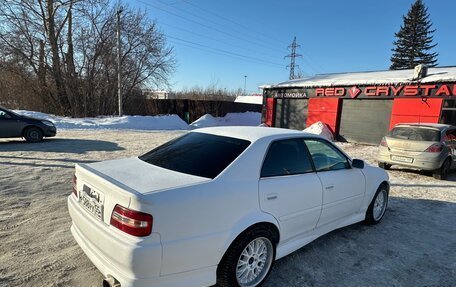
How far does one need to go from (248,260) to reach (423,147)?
7.28 metres

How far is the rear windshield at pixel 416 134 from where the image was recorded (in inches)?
318

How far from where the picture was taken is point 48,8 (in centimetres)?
2312

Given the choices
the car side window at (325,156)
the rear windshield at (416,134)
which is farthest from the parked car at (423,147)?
the car side window at (325,156)

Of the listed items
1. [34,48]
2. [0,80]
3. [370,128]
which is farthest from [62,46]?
[370,128]

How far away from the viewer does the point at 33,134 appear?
11.2 m

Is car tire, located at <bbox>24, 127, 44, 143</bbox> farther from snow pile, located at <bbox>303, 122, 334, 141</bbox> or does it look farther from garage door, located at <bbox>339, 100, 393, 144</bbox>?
garage door, located at <bbox>339, 100, 393, 144</bbox>

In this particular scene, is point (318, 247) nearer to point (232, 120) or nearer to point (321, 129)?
point (321, 129)

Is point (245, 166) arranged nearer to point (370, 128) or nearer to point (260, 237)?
point (260, 237)

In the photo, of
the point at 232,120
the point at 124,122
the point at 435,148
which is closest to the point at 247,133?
the point at 435,148

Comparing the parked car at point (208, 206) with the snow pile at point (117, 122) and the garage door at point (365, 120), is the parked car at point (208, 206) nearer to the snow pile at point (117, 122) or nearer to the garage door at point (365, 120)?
the garage door at point (365, 120)

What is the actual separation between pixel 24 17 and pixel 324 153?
2685cm

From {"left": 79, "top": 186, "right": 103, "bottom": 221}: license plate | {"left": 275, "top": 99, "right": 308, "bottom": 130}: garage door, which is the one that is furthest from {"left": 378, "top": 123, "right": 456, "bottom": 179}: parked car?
{"left": 275, "top": 99, "right": 308, "bottom": 130}: garage door

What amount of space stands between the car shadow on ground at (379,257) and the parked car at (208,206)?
29 cm

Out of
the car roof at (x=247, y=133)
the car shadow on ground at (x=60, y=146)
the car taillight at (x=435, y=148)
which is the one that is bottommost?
the car shadow on ground at (x=60, y=146)
